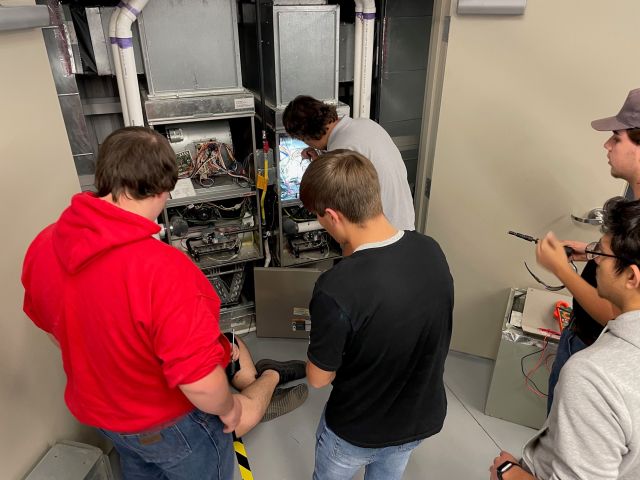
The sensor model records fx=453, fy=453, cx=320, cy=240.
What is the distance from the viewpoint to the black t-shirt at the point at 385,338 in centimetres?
107

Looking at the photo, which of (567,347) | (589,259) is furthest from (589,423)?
(567,347)

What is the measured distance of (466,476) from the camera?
6.73 feet

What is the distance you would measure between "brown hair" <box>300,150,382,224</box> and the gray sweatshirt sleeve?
1.83ft

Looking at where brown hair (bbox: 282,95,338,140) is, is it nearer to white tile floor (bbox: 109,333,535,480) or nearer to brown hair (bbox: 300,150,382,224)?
brown hair (bbox: 300,150,382,224)

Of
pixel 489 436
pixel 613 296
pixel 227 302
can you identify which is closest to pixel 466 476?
pixel 489 436

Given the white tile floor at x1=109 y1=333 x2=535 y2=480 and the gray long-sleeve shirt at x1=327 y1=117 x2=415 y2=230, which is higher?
the gray long-sleeve shirt at x1=327 y1=117 x2=415 y2=230

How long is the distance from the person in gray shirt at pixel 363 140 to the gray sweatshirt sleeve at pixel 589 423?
4.17ft

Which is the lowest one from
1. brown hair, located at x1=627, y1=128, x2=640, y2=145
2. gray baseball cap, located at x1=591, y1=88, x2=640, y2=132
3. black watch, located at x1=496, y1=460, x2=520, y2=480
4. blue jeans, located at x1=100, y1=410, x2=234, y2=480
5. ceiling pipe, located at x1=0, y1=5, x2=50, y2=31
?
blue jeans, located at x1=100, y1=410, x2=234, y2=480

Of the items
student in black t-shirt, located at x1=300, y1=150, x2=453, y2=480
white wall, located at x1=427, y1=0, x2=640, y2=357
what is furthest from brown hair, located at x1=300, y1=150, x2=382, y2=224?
white wall, located at x1=427, y1=0, x2=640, y2=357

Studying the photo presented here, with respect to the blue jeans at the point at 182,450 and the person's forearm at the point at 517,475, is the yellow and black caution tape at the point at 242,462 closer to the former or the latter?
the blue jeans at the point at 182,450

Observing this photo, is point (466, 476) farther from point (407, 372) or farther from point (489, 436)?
point (407, 372)

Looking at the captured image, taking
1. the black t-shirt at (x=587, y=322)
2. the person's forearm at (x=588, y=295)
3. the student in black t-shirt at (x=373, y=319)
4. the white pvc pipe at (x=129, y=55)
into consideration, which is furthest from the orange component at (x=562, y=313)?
the white pvc pipe at (x=129, y=55)

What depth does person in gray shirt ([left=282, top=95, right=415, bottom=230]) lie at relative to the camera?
203cm

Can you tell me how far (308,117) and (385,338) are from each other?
4.21ft
